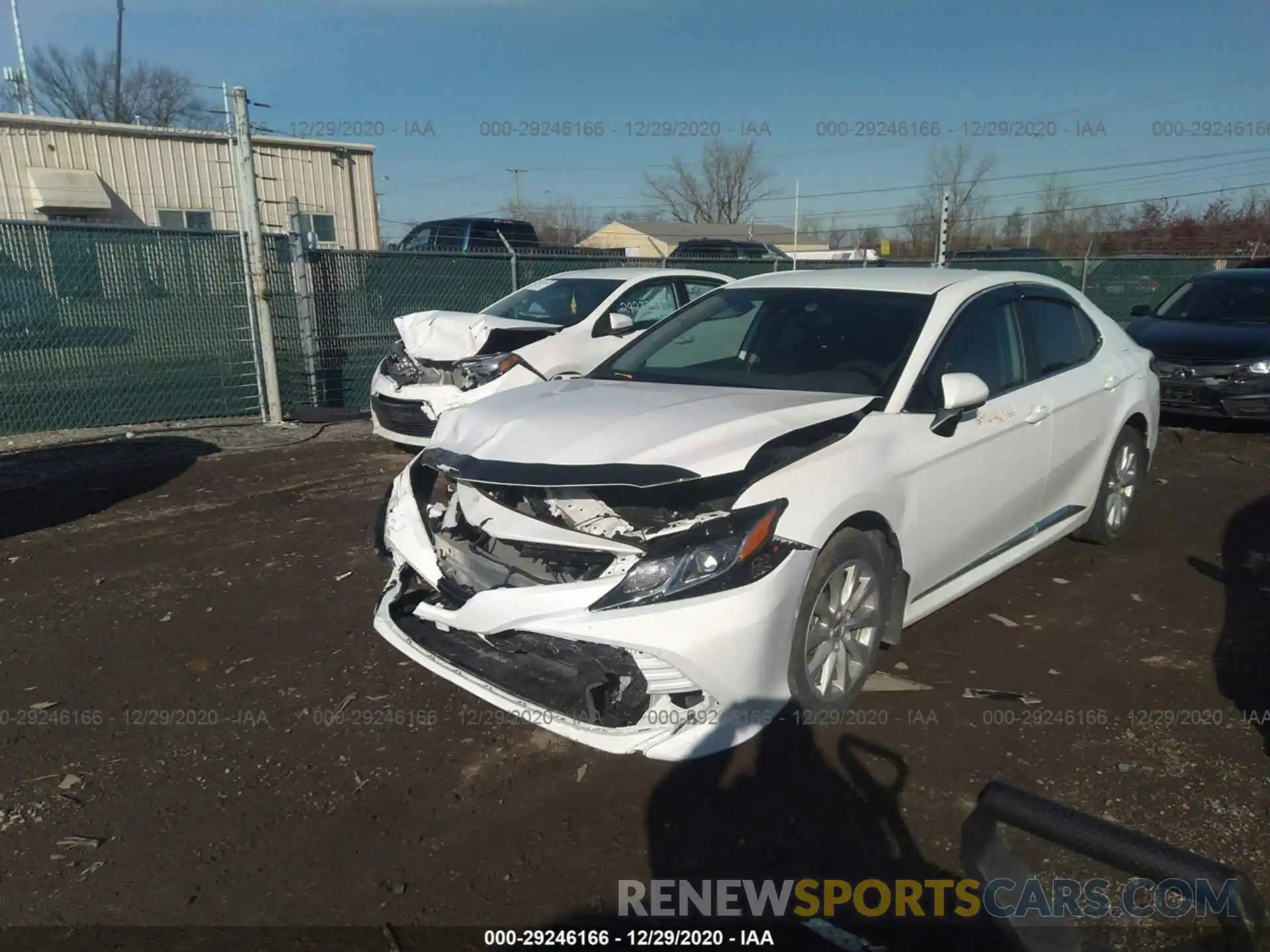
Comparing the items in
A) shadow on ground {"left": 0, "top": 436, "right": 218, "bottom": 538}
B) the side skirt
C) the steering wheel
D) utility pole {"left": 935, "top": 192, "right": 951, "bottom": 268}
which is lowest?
shadow on ground {"left": 0, "top": 436, "right": 218, "bottom": 538}

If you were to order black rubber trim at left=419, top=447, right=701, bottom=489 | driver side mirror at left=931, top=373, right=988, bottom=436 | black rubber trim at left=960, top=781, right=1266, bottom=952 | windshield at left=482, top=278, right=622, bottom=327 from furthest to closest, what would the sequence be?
windshield at left=482, top=278, right=622, bottom=327, driver side mirror at left=931, top=373, right=988, bottom=436, black rubber trim at left=419, top=447, right=701, bottom=489, black rubber trim at left=960, top=781, right=1266, bottom=952

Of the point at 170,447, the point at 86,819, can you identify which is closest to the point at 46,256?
the point at 170,447

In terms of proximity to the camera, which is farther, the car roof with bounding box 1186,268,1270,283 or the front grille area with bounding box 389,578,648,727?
the car roof with bounding box 1186,268,1270,283

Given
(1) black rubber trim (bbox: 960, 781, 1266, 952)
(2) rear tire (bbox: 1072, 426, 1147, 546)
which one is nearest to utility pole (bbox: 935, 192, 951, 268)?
(2) rear tire (bbox: 1072, 426, 1147, 546)

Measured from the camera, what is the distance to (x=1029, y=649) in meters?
4.21

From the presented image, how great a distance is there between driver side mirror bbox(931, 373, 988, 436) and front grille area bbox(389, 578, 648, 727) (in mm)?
1731

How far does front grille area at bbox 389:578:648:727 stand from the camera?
2.99 m

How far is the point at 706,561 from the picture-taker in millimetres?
2994

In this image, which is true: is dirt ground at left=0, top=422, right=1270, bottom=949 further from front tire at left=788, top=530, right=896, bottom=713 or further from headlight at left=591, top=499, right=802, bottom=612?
headlight at left=591, top=499, right=802, bottom=612

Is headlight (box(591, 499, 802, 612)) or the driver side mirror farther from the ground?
the driver side mirror

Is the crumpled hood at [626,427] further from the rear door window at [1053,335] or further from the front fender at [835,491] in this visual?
the rear door window at [1053,335]

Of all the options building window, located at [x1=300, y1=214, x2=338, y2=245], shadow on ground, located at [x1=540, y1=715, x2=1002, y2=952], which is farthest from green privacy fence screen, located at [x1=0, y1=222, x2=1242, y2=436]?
building window, located at [x1=300, y1=214, x2=338, y2=245]

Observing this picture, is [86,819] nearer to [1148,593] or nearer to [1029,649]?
[1029,649]

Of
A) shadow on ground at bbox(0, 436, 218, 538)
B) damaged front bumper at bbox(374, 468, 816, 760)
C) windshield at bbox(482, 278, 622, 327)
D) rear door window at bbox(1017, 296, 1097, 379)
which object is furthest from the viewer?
windshield at bbox(482, 278, 622, 327)
